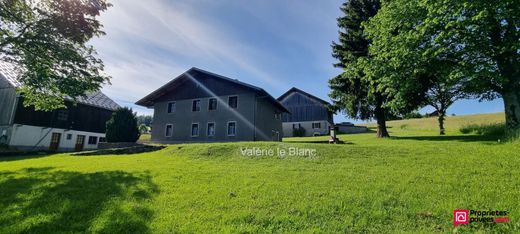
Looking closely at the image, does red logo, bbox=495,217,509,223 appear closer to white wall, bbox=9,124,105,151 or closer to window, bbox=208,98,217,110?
window, bbox=208,98,217,110

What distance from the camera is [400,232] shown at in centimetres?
494

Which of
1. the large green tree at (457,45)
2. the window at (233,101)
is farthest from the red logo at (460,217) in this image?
the window at (233,101)

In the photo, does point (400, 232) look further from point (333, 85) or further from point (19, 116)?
point (19, 116)

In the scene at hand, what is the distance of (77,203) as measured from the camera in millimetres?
6816

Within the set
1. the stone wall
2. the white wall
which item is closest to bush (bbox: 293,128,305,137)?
the stone wall

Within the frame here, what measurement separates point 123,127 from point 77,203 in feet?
72.9

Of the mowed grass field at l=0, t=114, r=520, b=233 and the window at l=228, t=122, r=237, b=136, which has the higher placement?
the window at l=228, t=122, r=237, b=136

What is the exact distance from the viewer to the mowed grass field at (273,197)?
17.7 ft

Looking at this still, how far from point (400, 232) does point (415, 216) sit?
37.3 inches

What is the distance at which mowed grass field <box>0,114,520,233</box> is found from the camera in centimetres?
539

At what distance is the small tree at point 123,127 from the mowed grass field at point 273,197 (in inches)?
646

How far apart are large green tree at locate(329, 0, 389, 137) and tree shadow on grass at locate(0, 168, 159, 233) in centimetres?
2147

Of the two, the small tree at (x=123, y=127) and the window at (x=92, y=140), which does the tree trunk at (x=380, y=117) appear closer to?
the small tree at (x=123, y=127)

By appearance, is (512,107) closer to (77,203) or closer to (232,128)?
(232,128)
